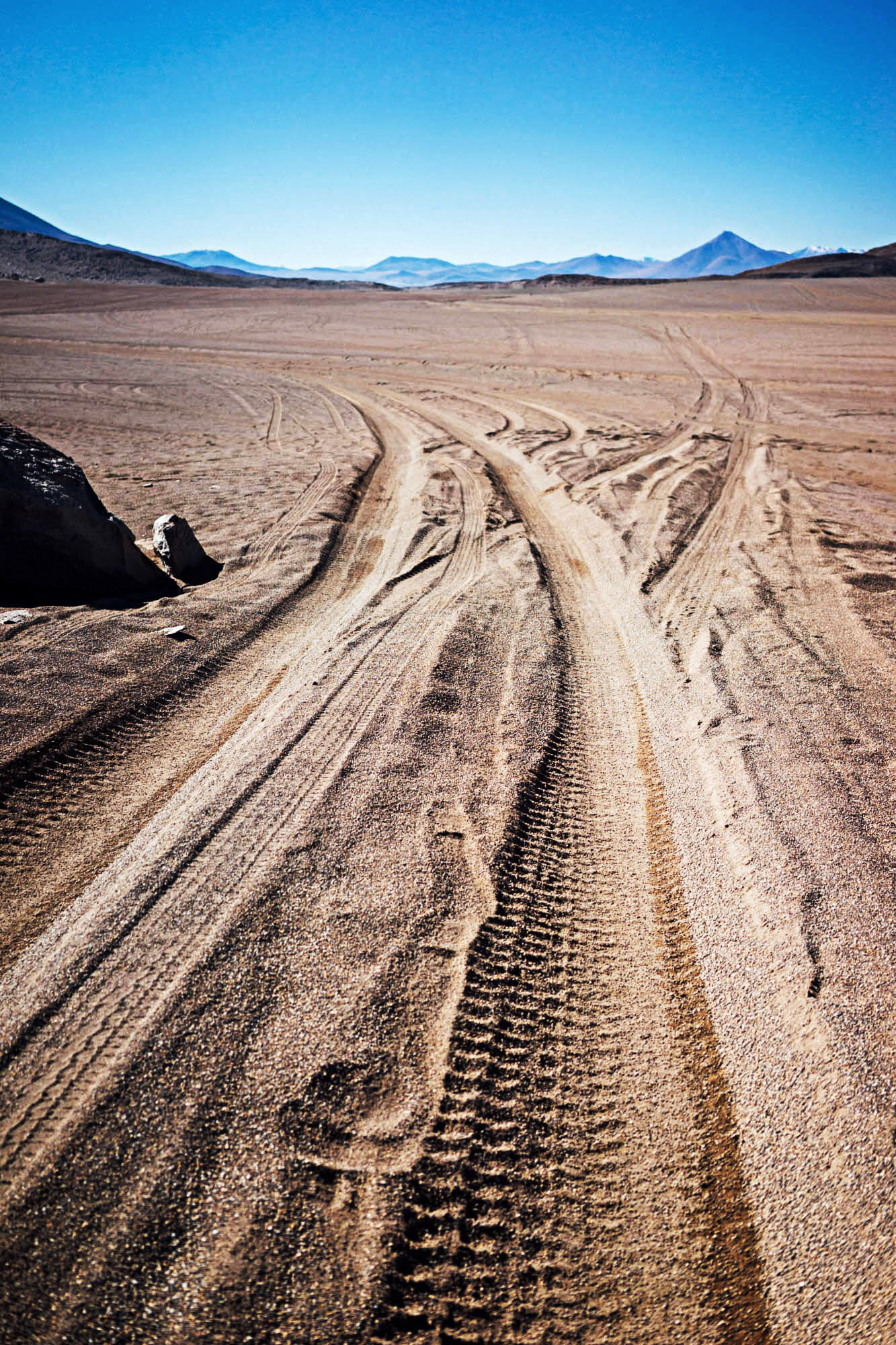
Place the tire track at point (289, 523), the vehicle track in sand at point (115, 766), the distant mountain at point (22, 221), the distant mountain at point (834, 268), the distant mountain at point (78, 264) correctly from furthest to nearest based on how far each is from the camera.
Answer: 1. the distant mountain at point (22, 221)
2. the distant mountain at point (834, 268)
3. the distant mountain at point (78, 264)
4. the tire track at point (289, 523)
5. the vehicle track in sand at point (115, 766)

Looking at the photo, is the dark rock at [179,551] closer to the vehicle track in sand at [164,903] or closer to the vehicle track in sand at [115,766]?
the vehicle track in sand at [115,766]

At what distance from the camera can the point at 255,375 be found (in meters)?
16.4

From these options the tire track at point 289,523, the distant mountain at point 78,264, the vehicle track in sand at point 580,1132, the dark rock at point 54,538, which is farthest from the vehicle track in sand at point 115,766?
the distant mountain at point 78,264

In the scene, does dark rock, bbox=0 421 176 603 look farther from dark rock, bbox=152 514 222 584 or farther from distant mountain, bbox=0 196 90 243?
distant mountain, bbox=0 196 90 243

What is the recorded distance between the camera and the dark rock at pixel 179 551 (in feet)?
18.6

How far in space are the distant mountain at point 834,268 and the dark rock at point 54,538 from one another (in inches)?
2467

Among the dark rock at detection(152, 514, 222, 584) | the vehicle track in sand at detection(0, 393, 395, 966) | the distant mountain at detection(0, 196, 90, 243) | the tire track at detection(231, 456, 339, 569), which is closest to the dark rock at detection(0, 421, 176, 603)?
the dark rock at detection(152, 514, 222, 584)

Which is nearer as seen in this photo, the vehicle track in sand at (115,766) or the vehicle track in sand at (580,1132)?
the vehicle track in sand at (580,1132)

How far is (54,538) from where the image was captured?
513 cm

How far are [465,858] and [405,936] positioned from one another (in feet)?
1.68

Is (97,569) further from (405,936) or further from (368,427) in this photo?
(368,427)

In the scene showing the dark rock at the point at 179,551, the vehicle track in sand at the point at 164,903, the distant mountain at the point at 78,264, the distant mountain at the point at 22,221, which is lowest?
the vehicle track in sand at the point at 164,903

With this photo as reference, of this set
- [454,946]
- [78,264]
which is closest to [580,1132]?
[454,946]

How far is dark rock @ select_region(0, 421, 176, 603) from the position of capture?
504cm
